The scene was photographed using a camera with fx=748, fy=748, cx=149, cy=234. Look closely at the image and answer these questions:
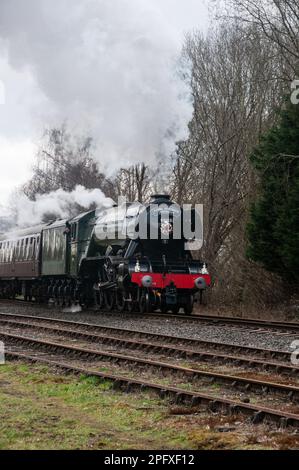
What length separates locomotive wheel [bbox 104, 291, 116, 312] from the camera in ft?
72.8

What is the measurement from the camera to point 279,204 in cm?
2016

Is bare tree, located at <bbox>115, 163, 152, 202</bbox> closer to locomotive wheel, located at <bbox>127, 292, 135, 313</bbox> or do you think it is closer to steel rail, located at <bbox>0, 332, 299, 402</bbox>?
locomotive wheel, located at <bbox>127, 292, 135, 313</bbox>

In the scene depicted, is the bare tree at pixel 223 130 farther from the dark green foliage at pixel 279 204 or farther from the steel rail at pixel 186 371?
the steel rail at pixel 186 371

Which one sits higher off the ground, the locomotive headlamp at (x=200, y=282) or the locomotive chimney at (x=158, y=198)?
the locomotive chimney at (x=158, y=198)

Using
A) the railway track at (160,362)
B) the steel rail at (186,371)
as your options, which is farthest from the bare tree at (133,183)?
the steel rail at (186,371)

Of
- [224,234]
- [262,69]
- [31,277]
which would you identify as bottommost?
[31,277]

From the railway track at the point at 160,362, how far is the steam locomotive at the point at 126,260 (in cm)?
261

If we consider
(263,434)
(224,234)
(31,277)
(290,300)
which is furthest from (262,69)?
(263,434)

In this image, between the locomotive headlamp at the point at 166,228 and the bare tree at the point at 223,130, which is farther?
the bare tree at the point at 223,130

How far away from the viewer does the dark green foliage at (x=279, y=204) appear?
1892 centimetres
